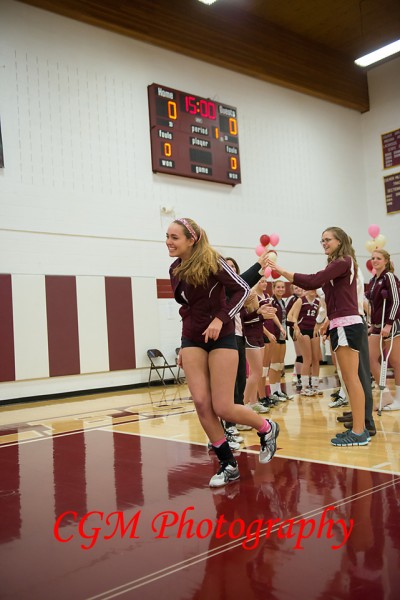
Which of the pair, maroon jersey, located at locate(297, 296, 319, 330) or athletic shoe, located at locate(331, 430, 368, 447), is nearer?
athletic shoe, located at locate(331, 430, 368, 447)

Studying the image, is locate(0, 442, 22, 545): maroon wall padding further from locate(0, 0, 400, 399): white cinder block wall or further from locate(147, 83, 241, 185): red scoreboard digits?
locate(147, 83, 241, 185): red scoreboard digits

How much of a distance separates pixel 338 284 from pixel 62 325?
7.15m

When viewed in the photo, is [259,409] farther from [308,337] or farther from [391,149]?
[391,149]

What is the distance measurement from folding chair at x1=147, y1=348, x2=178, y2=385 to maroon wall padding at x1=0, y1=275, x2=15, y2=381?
2904 mm

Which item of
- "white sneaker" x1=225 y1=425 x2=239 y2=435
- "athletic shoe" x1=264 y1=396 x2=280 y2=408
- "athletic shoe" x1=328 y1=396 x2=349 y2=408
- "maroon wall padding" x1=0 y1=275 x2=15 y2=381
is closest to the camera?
"white sneaker" x1=225 y1=425 x2=239 y2=435

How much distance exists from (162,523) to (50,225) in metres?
8.55

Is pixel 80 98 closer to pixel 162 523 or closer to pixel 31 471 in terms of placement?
pixel 31 471

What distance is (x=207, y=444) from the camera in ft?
15.5

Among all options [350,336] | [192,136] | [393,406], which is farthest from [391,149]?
[350,336]

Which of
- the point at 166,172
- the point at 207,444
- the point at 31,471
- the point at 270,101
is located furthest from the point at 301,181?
the point at 31,471

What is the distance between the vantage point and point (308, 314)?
8.71m

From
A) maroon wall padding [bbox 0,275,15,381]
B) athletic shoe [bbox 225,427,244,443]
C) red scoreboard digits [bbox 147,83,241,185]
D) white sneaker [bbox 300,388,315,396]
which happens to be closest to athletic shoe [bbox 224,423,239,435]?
athletic shoe [bbox 225,427,244,443]

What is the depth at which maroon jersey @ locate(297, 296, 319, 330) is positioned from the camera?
8.62m

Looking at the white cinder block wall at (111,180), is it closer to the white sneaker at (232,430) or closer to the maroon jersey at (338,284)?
the white sneaker at (232,430)
